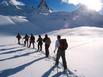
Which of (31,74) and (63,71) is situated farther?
(63,71)

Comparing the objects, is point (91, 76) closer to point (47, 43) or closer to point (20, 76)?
point (20, 76)

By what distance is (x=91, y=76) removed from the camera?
10.5 meters

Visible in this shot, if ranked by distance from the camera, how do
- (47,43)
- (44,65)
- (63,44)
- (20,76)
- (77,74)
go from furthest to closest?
(47,43), (44,65), (63,44), (77,74), (20,76)

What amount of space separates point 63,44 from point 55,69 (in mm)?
1327

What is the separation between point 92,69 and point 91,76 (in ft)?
5.34

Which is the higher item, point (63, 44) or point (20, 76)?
point (63, 44)

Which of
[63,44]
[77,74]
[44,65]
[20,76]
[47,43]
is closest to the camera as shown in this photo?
[20,76]

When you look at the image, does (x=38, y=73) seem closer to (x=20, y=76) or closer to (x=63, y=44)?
(x=20, y=76)

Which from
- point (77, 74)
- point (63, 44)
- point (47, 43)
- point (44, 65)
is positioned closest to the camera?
point (77, 74)

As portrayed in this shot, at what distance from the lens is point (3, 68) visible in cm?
1180

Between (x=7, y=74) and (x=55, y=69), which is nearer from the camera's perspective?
(x=7, y=74)

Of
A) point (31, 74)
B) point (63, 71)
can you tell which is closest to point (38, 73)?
point (31, 74)

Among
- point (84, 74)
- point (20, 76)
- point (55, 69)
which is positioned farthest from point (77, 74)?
point (20, 76)

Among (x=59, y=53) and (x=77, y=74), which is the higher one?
(x=59, y=53)
